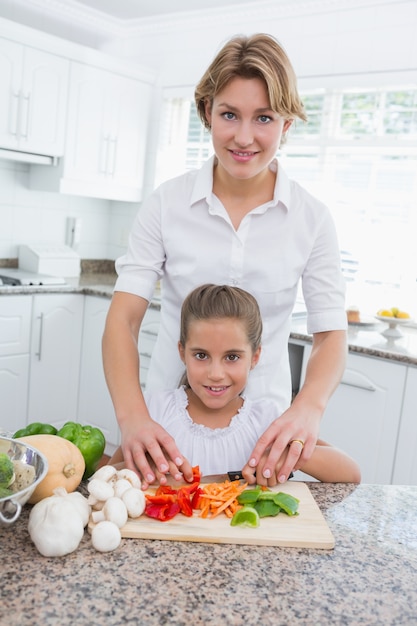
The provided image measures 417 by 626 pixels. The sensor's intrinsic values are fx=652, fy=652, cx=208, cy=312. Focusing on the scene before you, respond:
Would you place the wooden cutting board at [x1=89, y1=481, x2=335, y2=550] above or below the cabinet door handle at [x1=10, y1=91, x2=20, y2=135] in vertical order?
below

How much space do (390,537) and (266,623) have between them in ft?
1.07

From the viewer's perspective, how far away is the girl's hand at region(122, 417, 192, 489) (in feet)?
3.45

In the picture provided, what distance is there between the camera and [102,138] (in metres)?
3.85

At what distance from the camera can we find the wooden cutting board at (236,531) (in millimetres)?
886

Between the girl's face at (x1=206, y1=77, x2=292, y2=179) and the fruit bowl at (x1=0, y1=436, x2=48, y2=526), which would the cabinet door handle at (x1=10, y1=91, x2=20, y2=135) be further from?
the fruit bowl at (x1=0, y1=436, x2=48, y2=526)

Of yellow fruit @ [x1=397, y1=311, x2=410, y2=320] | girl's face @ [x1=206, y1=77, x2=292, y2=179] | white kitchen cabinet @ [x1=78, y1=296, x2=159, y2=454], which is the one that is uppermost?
girl's face @ [x1=206, y1=77, x2=292, y2=179]

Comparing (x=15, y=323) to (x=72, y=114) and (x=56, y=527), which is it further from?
(x=56, y=527)

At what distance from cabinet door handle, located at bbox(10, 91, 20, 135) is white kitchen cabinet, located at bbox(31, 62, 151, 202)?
33 cm

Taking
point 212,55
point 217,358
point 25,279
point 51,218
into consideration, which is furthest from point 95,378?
point 217,358

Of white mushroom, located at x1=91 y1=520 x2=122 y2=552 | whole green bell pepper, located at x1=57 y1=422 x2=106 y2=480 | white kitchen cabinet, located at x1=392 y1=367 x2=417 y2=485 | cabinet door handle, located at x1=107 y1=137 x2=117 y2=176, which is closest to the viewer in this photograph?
white mushroom, located at x1=91 y1=520 x2=122 y2=552

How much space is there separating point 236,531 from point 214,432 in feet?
1.60

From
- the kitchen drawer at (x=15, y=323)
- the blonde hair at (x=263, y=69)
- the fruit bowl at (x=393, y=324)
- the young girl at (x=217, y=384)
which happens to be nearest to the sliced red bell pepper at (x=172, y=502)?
the young girl at (x=217, y=384)

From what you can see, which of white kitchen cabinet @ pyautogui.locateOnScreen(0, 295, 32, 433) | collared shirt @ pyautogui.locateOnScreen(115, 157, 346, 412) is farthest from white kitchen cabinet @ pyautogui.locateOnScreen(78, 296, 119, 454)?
collared shirt @ pyautogui.locateOnScreen(115, 157, 346, 412)

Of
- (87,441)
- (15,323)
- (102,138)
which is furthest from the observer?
(102,138)
